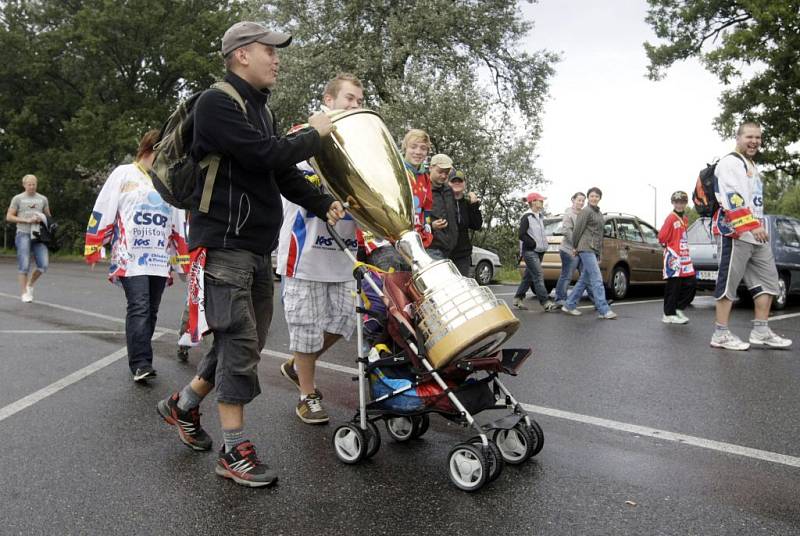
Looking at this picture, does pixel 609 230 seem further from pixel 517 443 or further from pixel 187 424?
pixel 187 424

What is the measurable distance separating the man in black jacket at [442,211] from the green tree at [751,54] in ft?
59.6

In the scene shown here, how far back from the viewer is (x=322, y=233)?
442 cm

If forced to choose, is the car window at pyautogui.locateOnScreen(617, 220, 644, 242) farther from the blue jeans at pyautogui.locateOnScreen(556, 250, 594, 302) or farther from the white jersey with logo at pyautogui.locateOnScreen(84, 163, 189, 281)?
the white jersey with logo at pyautogui.locateOnScreen(84, 163, 189, 281)

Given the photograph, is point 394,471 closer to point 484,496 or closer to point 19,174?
point 484,496

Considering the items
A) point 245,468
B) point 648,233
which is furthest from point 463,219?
point 648,233

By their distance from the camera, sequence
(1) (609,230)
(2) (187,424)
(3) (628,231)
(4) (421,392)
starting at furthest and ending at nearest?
(3) (628,231) < (1) (609,230) < (2) (187,424) < (4) (421,392)

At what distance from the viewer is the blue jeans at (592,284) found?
10.5m

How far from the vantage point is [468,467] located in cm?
334

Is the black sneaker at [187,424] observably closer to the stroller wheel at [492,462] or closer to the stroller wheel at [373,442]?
the stroller wheel at [373,442]

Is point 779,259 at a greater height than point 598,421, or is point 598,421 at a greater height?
point 598,421

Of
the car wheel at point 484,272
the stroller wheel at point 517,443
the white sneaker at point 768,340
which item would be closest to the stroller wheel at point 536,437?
the stroller wheel at point 517,443

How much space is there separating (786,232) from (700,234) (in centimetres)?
135

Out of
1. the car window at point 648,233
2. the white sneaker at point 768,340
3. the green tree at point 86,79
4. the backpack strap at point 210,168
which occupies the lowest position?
the white sneaker at point 768,340

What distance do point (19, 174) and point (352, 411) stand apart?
35.4 m
